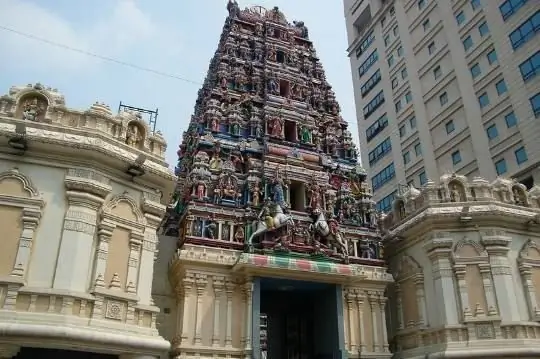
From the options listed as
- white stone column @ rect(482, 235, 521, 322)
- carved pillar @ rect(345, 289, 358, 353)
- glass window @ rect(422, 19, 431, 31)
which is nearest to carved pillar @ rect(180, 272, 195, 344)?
carved pillar @ rect(345, 289, 358, 353)

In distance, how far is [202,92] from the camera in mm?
30078

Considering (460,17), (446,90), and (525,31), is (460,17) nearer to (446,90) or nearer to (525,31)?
(446,90)

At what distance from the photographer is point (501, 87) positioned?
1361 inches

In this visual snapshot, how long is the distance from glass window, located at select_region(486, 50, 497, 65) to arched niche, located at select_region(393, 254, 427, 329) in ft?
63.2

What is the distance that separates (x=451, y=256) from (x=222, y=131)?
1200cm

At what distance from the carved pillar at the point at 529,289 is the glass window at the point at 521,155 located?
12.9 metres

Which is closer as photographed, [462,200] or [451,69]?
[462,200]

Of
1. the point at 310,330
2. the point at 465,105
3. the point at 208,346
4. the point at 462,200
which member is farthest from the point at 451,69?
the point at 208,346

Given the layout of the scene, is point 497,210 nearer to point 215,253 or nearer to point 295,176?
point 295,176

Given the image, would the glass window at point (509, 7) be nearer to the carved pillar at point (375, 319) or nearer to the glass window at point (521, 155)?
the glass window at point (521, 155)

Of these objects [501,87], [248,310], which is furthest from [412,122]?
[248,310]

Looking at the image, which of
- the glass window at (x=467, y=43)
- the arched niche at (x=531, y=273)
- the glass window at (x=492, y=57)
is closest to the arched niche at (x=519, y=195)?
the arched niche at (x=531, y=273)

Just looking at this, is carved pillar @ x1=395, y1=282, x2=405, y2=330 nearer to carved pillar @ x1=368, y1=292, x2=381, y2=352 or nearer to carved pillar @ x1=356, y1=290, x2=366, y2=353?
carved pillar @ x1=368, y1=292, x2=381, y2=352

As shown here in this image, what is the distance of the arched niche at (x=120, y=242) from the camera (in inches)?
631
